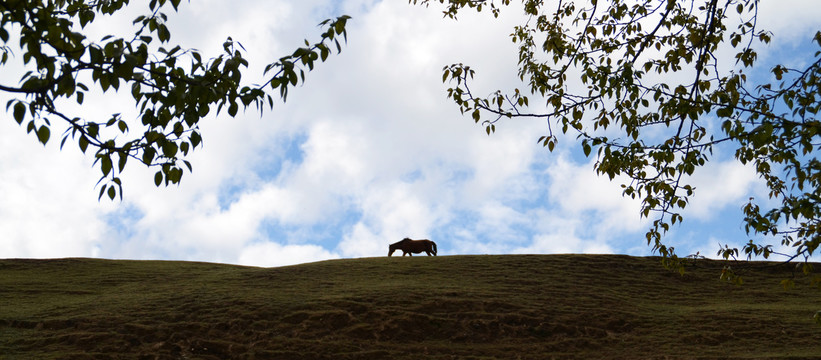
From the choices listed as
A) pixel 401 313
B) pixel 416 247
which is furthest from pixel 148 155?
pixel 416 247

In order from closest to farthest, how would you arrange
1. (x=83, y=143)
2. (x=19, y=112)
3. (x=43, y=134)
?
(x=19, y=112), (x=43, y=134), (x=83, y=143)

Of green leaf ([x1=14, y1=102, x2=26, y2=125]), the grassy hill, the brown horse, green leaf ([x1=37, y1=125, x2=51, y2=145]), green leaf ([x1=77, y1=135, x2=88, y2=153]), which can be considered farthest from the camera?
the brown horse

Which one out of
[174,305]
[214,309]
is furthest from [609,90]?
[174,305]

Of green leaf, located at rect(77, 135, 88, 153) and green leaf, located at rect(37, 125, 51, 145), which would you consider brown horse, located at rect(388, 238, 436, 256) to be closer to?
green leaf, located at rect(77, 135, 88, 153)

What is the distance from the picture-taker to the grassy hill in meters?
13.1

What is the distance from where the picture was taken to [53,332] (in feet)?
45.2

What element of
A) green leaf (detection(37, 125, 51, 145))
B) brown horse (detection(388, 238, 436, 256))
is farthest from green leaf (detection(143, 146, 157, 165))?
brown horse (detection(388, 238, 436, 256))

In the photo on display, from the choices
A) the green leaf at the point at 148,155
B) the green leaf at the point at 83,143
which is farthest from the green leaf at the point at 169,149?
the green leaf at the point at 83,143

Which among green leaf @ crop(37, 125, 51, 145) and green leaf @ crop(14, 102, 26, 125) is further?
green leaf @ crop(37, 125, 51, 145)

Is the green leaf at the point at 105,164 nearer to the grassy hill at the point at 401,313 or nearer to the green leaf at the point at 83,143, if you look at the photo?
the green leaf at the point at 83,143

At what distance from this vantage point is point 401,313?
1492 cm

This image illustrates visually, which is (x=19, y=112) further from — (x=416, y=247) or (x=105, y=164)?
(x=416, y=247)

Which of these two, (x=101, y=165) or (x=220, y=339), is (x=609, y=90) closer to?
(x=101, y=165)

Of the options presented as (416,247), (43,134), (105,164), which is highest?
(416,247)
